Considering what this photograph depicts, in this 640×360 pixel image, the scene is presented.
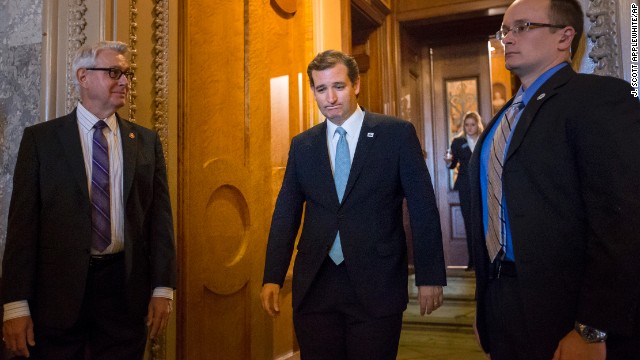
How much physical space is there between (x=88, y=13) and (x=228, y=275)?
1376 millimetres

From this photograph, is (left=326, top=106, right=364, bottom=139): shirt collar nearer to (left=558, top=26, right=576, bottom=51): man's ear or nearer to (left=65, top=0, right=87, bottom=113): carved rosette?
(left=558, top=26, right=576, bottom=51): man's ear

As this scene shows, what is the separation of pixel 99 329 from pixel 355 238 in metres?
0.85

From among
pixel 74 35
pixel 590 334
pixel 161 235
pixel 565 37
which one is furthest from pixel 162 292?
pixel 565 37

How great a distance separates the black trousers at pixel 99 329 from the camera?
5.19 ft

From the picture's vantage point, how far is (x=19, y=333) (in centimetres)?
150

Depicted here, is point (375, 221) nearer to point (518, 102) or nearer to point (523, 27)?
point (518, 102)

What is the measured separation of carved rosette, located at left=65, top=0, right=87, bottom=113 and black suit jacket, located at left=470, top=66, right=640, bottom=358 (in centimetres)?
160

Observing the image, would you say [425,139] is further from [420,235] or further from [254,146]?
[420,235]

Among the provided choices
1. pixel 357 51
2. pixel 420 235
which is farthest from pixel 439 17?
pixel 420 235

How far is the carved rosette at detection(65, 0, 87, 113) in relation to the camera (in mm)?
1989

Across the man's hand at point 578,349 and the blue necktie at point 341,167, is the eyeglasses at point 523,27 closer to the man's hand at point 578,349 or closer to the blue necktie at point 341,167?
the blue necktie at point 341,167

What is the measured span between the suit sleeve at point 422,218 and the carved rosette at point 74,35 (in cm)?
125

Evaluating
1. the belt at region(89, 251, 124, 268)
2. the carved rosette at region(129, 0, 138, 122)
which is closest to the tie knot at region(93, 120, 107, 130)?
the carved rosette at region(129, 0, 138, 122)

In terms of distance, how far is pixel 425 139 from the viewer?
647 centimetres
